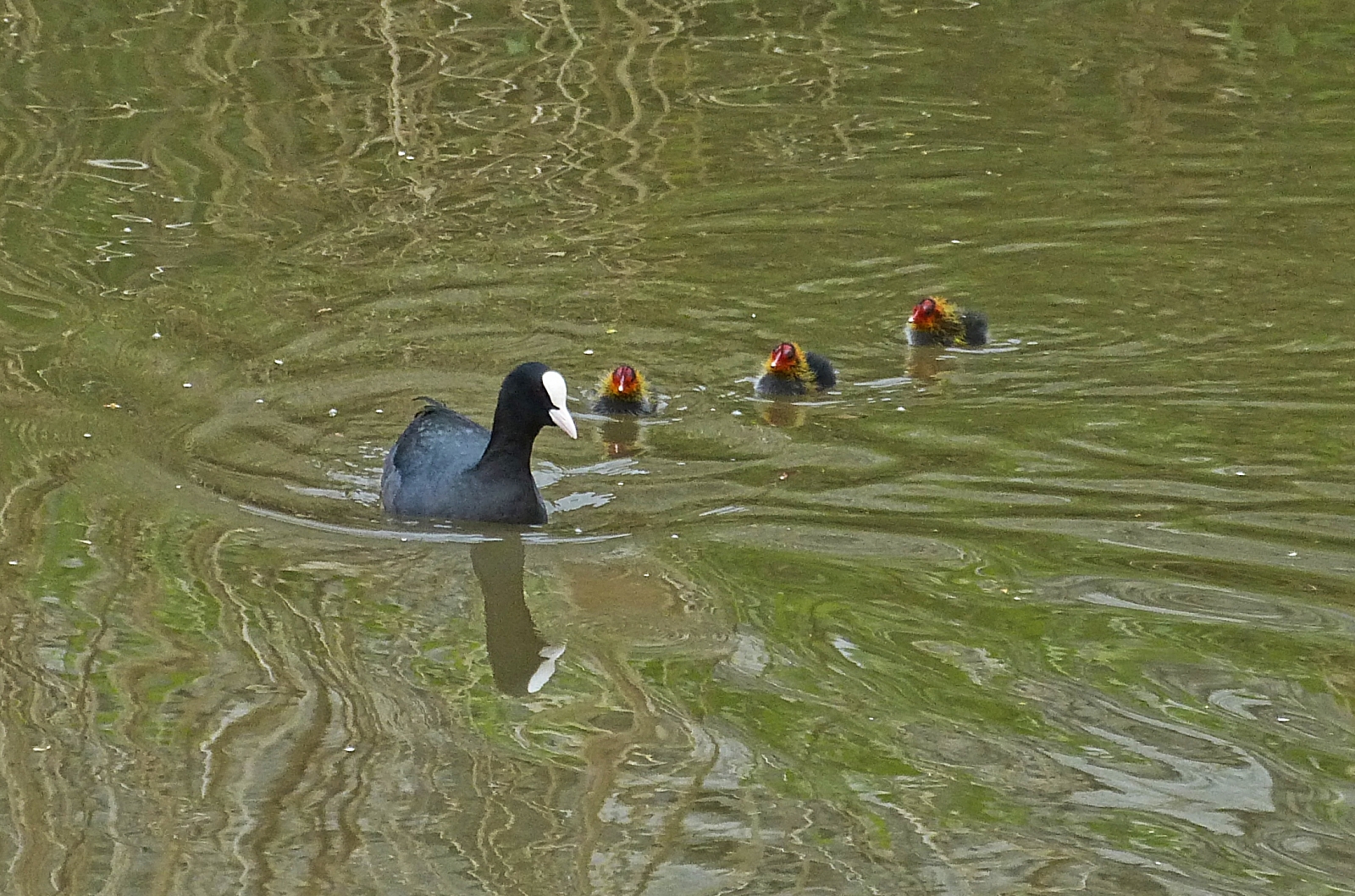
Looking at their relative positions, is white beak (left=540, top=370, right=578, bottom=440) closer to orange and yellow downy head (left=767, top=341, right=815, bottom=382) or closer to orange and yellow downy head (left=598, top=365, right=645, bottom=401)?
orange and yellow downy head (left=598, top=365, right=645, bottom=401)

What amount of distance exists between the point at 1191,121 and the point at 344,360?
538 centimetres

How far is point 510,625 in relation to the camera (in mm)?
6000

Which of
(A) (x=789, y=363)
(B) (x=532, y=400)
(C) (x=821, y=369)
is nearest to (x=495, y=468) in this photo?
(B) (x=532, y=400)

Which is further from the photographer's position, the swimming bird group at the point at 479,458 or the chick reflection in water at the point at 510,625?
the swimming bird group at the point at 479,458

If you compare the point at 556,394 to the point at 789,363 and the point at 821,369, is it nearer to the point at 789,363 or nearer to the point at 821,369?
the point at 789,363

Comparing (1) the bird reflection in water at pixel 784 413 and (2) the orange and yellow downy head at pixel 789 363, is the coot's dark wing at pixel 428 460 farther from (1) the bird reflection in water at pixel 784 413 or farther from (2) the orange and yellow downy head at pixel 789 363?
(2) the orange and yellow downy head at pixel 789 363

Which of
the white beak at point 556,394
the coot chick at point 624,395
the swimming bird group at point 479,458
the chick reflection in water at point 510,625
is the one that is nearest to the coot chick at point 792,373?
the coot chick at point 624,395

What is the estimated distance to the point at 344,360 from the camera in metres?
Result: 8.36

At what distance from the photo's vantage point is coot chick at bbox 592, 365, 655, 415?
7716 mm

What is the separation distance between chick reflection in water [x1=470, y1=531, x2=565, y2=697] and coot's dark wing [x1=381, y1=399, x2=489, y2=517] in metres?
0.29

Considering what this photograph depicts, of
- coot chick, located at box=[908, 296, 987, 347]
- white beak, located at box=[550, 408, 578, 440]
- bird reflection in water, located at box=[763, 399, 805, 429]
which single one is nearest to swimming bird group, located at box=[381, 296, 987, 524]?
white beak, located at box=[550, 408, 578, 440]

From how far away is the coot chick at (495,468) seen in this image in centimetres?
661

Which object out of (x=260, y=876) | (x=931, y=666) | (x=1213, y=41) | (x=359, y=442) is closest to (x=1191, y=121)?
(x=1213, y=41)

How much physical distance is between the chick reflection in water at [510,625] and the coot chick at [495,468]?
0.12 metres
